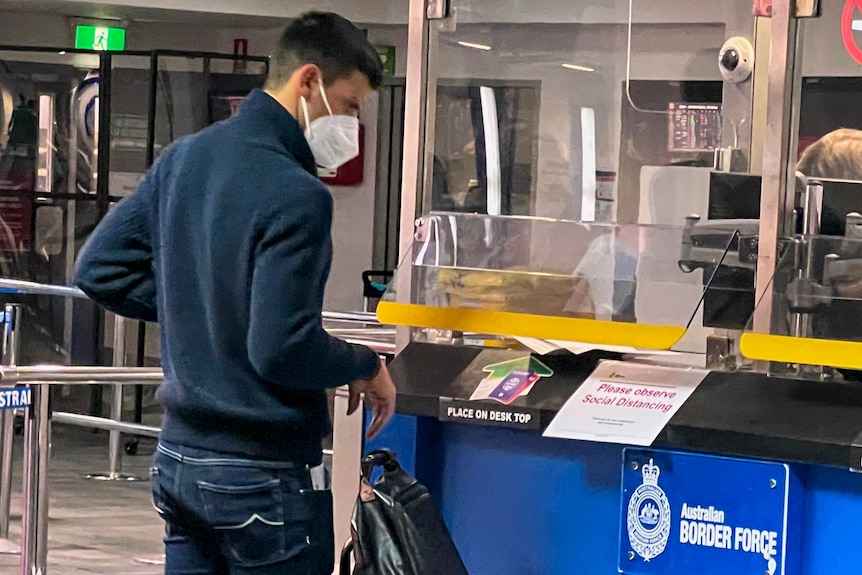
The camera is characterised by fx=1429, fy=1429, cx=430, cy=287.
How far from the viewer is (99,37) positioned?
373 inches

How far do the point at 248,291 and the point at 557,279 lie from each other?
0.80 meters

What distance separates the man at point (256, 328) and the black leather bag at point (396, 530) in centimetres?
12

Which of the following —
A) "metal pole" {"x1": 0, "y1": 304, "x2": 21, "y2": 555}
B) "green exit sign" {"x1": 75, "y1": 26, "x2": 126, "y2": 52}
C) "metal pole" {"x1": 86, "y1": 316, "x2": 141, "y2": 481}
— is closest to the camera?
"metal pole" {"x1": 0, "y1": 304, "x2": 21, "y2": 555}

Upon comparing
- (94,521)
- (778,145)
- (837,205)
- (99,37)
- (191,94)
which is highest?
(99,37)

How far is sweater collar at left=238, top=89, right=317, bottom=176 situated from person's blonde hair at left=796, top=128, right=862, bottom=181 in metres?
0.90

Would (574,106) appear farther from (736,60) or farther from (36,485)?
(36,485)

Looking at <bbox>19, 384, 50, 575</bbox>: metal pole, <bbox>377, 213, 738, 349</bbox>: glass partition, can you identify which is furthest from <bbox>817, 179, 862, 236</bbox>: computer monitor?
<bbox>19, 384, 50, 575</bbox>: metal pole

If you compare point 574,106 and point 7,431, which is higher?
point 574,106

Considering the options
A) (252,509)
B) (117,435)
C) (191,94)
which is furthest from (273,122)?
(191,94)

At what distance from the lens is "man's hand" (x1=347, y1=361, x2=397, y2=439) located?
2383mm

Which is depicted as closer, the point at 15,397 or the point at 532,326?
the point at 532,326

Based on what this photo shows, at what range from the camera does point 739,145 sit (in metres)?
2.79

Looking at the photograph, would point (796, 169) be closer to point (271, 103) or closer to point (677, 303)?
point (677, 303)

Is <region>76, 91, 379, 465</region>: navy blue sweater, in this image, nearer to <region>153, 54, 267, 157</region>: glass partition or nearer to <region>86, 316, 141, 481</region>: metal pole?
<region>86, 316, 141, 481</region>: metal pole
